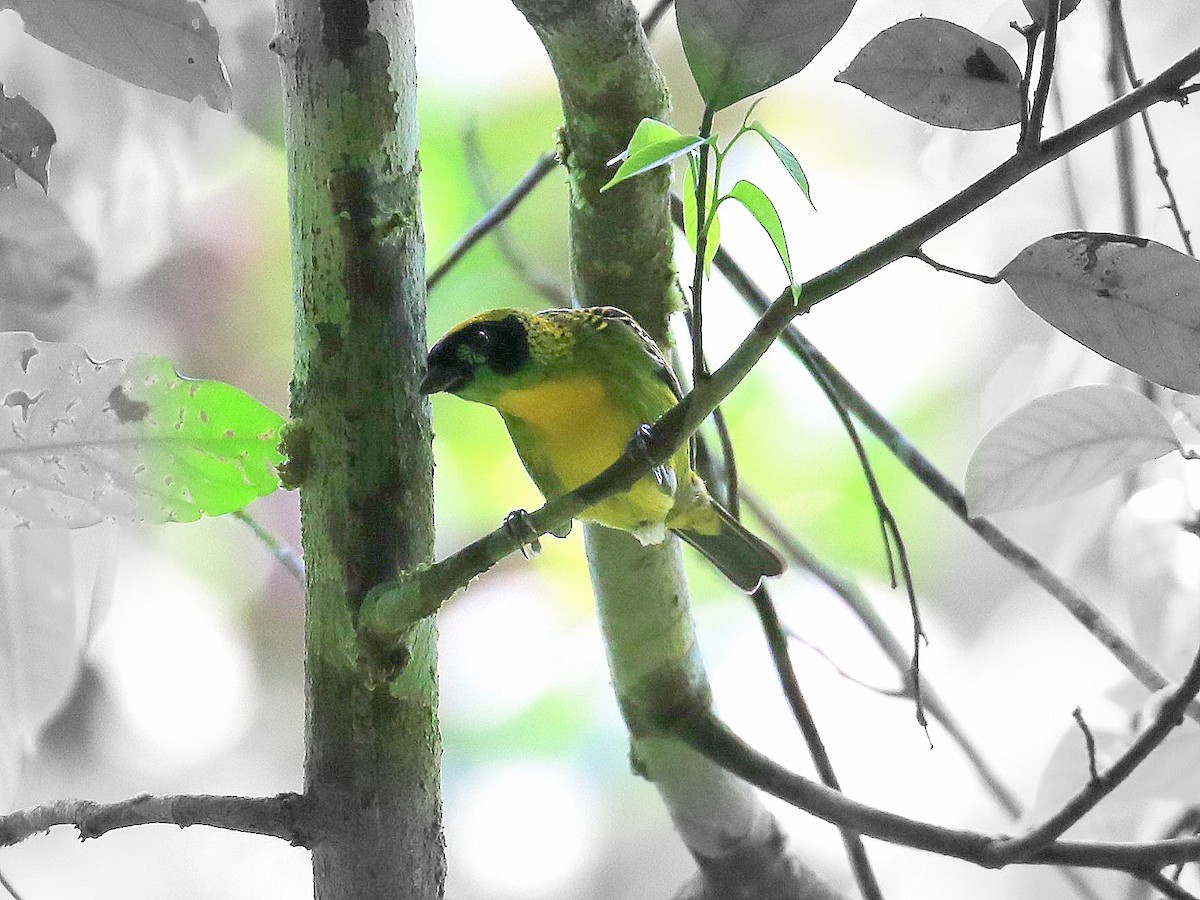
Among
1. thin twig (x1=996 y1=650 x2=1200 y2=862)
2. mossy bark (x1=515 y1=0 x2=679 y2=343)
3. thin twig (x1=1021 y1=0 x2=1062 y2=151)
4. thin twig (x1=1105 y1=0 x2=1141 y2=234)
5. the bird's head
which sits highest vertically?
thin twig (x1=1105 y1=0 x2=1141 y2=234)

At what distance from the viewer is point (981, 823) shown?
1.55m

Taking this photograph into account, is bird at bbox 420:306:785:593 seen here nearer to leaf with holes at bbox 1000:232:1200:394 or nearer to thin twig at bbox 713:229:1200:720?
thin twig at bbox 713:229:1200:720

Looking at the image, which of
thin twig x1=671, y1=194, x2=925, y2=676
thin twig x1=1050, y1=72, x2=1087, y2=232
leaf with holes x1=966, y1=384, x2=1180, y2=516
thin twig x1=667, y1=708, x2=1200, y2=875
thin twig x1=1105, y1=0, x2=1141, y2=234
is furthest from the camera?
thin twig x1=1050, y1=72, x2=1087, y2=232

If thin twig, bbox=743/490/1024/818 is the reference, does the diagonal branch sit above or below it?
below

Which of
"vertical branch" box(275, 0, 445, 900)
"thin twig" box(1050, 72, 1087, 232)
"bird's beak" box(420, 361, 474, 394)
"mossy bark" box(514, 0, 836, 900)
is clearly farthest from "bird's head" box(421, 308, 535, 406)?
"thin twig" box(1050, 72, 1087, 232)

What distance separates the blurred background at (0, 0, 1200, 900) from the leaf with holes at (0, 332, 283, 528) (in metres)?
0.88

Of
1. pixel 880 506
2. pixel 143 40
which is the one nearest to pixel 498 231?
pixel 880 506

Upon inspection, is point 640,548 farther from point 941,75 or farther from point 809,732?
point 941,75

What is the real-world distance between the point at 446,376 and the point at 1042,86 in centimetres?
53

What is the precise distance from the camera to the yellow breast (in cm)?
98

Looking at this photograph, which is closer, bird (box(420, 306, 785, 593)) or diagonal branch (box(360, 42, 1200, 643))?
diagonal branch (box(360, 42, 1200, 643))

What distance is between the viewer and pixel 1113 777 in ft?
1.99

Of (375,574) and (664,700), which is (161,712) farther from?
(375,574)

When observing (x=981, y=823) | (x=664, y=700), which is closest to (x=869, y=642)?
(x=981, y=823)
